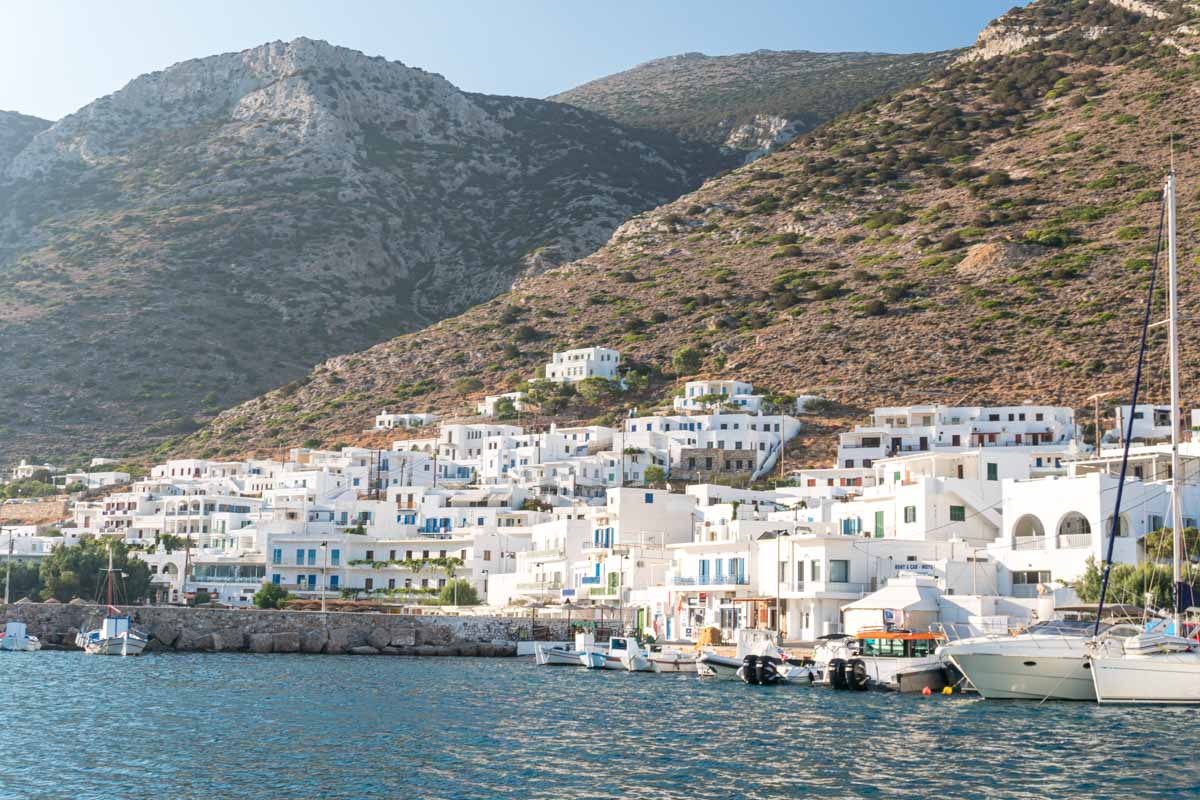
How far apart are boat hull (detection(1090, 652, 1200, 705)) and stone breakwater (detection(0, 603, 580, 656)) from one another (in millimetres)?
36798

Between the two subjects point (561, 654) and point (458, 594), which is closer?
point (561, 654)

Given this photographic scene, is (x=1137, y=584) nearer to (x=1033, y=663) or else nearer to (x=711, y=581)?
(x=1033, y=663)

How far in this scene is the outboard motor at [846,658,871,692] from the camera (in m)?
48.6

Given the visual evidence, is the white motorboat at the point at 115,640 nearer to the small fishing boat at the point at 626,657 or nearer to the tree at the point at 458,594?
the tree at the point at 458,594

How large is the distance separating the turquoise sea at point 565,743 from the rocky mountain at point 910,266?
64.8 metres

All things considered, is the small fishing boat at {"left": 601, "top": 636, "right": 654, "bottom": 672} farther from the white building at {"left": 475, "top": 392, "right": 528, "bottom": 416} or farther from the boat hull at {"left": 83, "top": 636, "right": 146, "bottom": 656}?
the white building at {"left": 475, "top": 392, "right": 528, "bottom": 416}

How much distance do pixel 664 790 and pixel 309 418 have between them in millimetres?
112293

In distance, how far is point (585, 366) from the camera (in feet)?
416

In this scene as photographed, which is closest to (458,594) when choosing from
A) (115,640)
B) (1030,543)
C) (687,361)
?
(115,640)

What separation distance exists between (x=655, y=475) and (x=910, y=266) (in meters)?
41.4

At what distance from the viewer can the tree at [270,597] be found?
86.4 metres

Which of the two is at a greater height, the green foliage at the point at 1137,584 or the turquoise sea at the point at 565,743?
the green foliage at the point at 1137,584

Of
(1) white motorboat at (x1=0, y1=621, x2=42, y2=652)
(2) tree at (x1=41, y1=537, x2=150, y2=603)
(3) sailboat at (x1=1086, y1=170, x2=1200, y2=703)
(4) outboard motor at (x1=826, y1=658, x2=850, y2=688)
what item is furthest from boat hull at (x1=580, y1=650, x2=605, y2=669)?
(2) tree at (x1=41, y1=537, x2=150, y2=603)

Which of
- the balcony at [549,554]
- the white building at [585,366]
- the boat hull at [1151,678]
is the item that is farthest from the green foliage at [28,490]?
the boat hull at [1151,678]
